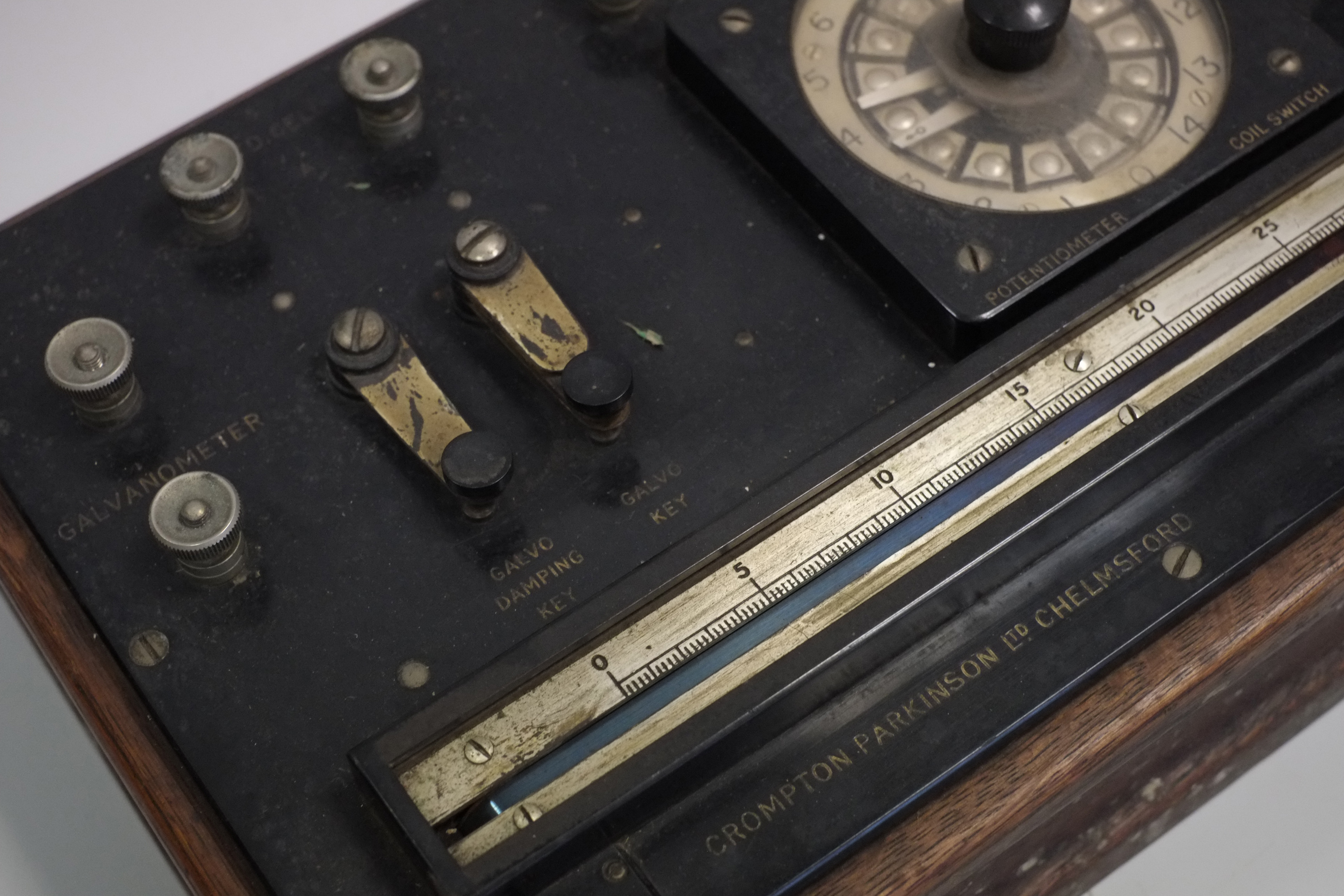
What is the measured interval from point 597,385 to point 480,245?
0.29 meters

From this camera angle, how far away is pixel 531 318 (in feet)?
9.37

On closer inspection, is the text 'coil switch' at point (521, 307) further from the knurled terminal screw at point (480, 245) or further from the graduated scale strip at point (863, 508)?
the graduated scale strip at point (863, 508)

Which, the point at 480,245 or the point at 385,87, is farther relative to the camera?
the point at 385,87

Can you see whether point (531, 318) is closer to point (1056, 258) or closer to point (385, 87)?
point (385, 87)

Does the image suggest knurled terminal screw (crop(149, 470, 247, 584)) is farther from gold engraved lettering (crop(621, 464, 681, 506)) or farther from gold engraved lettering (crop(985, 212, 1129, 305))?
gold engraved lettering (crop(985, 212, 1129, 305))

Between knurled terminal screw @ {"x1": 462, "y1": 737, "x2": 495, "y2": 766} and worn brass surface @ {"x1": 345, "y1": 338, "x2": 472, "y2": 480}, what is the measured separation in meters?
0.41

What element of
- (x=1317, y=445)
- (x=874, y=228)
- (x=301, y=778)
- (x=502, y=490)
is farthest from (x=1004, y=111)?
(x=301, y=778)

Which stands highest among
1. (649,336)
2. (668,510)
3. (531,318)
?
Answer: (531,318)

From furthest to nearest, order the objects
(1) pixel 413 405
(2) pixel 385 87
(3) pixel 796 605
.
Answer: (2) pixel 385 87
(1) pixel 413 405
(3) pixel 796 605

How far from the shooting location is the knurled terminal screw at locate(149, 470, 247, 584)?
266cm

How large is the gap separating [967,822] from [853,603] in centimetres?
32

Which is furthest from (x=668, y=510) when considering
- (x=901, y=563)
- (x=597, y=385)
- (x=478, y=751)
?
Result: (x=478, y=751)

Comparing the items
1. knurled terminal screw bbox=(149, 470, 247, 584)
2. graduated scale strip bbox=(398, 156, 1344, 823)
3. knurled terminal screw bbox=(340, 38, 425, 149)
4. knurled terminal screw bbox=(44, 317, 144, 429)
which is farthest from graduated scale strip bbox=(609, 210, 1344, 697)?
knurled terminal screw bbox=(340, 38, 425, 149)

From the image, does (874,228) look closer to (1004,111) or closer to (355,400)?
(1004,111)
